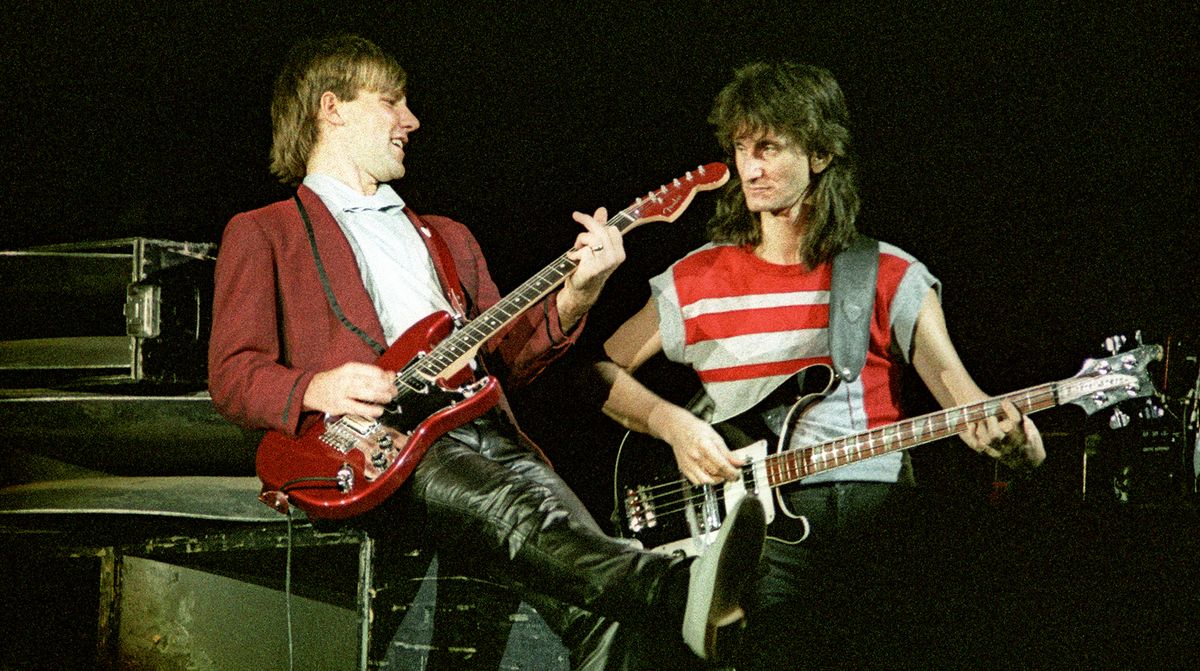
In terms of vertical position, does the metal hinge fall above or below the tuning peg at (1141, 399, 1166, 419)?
above

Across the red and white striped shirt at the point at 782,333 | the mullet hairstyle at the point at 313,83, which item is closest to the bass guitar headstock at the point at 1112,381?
the red and white striped shirt at the point at 782,333

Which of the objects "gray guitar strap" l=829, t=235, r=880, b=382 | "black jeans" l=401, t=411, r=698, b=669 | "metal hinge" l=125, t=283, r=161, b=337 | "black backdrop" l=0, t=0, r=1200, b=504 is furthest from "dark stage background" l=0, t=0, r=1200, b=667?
"black jeans" l=401, t=411, r=698, b=669

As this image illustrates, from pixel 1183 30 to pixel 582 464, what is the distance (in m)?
2.53

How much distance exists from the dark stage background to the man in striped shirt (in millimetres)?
225

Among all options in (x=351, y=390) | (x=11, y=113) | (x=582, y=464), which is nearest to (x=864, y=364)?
(x=582, y=464)

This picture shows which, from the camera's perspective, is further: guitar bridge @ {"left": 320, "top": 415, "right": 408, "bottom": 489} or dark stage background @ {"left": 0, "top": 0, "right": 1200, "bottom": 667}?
dark stage background @ {"left": 0, "top": 0, "right": 1200, "bottom": 667}

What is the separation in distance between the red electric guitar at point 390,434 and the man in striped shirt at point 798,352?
0.79m

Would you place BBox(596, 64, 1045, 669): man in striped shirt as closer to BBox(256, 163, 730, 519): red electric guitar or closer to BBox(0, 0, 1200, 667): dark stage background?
BBox(0, 0, 1200, 667): dark stage background

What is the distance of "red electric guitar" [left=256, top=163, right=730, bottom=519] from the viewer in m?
2.31

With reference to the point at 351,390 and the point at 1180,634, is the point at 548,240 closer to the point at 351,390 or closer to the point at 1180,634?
the point at 351,390

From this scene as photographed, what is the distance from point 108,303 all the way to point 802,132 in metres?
2.28

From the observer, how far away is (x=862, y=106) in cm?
348

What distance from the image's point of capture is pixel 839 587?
292cm

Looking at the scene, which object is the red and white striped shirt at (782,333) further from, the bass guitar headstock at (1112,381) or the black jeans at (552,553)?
the black jeans at (552,553)
